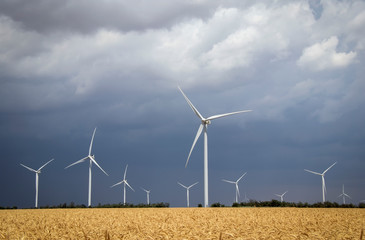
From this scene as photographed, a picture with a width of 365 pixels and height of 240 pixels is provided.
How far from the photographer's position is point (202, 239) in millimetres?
12750

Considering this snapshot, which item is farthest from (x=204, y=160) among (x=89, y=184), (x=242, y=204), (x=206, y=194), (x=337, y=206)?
(x=89, y=184)

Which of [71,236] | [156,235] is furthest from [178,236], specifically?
[71,236]

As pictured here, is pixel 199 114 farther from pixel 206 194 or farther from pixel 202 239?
pixel 202 239

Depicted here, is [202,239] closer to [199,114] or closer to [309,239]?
[309,239]

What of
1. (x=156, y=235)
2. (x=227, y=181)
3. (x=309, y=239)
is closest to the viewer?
(x=309, y=239)

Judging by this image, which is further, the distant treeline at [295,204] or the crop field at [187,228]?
the distant treeline at [295,204]

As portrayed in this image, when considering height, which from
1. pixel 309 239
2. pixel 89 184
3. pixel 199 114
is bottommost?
pixel 309 239

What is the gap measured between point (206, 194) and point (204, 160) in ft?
15.7

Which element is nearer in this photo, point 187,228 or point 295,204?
point 187,228

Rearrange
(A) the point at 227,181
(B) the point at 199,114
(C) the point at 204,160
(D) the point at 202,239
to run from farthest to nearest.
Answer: (A) the point at 227,181, (B) the point at 199,114, (C) the point at 204,160, (D) the point at 202,239

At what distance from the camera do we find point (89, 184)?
231 ft

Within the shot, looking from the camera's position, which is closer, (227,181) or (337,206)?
(337,206)

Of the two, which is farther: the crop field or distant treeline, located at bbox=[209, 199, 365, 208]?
distant treeline, located at bbox=[209, 199, 365, 208]

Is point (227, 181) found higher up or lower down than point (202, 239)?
higher up
